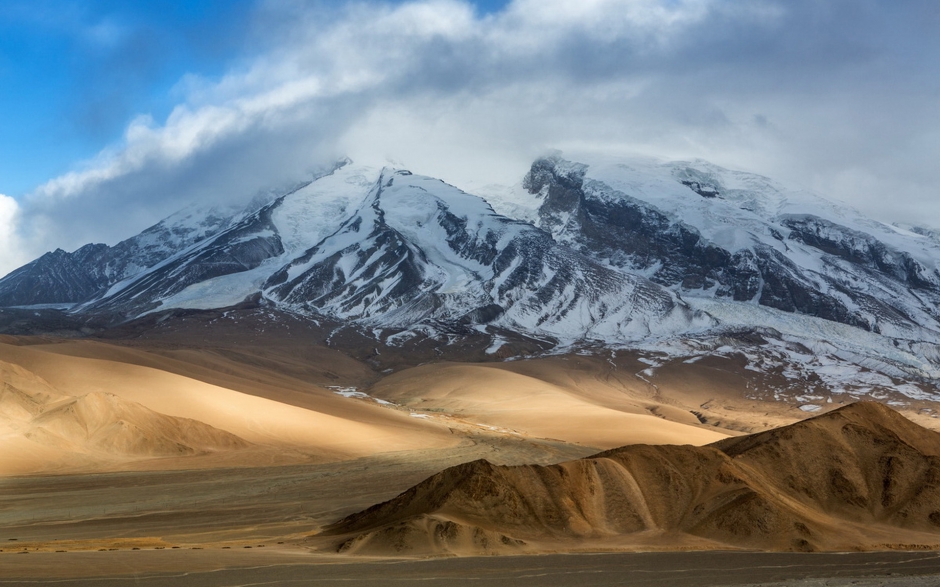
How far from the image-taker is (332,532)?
48.4 m

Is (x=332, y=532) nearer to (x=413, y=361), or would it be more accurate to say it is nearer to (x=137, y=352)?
(x=137, y=352)

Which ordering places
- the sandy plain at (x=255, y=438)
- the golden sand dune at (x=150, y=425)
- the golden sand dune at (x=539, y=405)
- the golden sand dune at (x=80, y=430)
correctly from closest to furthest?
1. the sandy plain at (x=255, y=438)
2. the golden sand dune at (x=80, y=430)
3. the golden sand dune at (x=150, y=425)
4. the golden sand dune at (x=539, y=405)

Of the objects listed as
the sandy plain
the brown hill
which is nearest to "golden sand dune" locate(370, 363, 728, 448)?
the sandy plain

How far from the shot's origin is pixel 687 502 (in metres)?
48.3

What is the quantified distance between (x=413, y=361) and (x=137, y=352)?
222ft

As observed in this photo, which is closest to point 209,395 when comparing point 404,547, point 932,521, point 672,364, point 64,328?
point 404,547

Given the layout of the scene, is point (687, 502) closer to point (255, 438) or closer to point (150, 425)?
point (255, 438)

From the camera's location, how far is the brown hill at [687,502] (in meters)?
44.0

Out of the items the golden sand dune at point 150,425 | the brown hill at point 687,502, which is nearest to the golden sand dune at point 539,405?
the golden sand dune at point 150,425

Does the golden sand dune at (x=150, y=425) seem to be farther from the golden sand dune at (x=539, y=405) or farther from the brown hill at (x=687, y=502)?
Answer: the brown hill at (x=687, y=502)

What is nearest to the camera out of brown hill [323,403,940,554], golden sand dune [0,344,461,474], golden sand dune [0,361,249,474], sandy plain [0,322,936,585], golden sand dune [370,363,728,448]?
sandy plain [0,322,936,585]

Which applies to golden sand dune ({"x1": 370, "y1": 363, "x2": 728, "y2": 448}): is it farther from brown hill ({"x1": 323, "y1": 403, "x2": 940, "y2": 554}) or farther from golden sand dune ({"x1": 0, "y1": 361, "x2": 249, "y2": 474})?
brown hill ({"x1": 323, "y1": 403, "x2": 940, "y2": 554})

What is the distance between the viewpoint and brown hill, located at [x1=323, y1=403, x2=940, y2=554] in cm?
4403

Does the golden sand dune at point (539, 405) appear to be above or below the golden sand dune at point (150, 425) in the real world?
below
